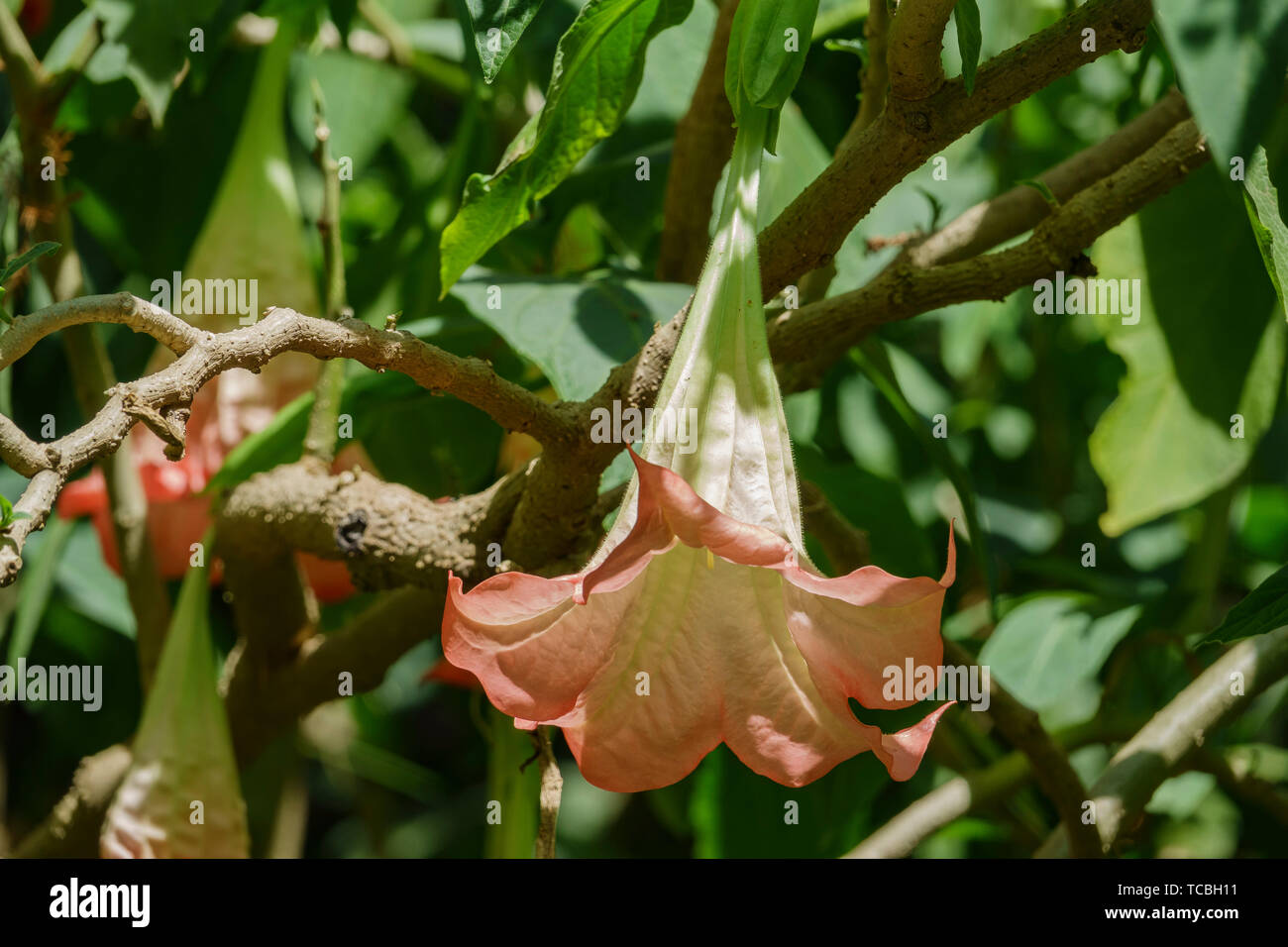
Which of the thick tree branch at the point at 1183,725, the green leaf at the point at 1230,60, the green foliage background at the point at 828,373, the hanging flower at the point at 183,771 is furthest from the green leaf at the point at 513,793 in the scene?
the green leaf at the point at 1230,60

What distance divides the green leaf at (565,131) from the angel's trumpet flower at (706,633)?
0.09 meters

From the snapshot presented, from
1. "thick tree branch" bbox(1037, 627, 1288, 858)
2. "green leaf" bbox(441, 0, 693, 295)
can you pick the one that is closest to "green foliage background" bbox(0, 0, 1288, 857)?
"green leaf" bbox(441, 0, 693, 295)

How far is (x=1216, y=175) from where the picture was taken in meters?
0.63

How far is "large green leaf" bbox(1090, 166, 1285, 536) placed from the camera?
25.1 inches

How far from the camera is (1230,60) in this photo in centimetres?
24

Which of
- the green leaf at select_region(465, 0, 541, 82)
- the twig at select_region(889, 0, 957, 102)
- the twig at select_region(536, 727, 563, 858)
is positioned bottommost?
the twig at select_region(536, 727, 563, 858)

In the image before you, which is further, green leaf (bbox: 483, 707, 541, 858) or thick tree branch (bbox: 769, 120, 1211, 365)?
green leaf (bbox: 483, 707, 541, 858)

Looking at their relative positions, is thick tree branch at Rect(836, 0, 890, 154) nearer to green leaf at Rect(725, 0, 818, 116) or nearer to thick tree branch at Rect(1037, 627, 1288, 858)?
green leaf at Rect(725, 0, 818, 116)

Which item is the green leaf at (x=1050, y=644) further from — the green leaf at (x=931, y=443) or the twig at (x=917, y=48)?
the twig at (x=917, y=48)

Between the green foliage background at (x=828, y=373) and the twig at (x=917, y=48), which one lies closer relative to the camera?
the twig at (x=917, y=48)

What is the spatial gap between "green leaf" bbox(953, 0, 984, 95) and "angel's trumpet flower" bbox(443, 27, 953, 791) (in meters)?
0.08

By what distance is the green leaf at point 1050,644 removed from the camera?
654 millimetres

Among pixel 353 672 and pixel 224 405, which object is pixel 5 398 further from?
pixel 353 672

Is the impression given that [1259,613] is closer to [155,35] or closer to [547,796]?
[547,796]
